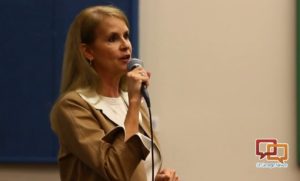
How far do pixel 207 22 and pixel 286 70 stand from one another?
417mm

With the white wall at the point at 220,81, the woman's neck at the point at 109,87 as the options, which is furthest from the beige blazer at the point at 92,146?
the white wall at the point at 220,81

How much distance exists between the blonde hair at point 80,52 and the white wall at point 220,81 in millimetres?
887

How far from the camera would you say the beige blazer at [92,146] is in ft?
3.61

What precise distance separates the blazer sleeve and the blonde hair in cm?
9

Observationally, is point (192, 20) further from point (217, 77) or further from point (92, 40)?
point (92, 40)

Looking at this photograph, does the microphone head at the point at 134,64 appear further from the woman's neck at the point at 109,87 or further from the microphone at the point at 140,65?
the woman's neck at the point at 109,87

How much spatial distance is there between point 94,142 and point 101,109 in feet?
0.40

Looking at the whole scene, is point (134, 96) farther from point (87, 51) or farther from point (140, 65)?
point (87, 51)

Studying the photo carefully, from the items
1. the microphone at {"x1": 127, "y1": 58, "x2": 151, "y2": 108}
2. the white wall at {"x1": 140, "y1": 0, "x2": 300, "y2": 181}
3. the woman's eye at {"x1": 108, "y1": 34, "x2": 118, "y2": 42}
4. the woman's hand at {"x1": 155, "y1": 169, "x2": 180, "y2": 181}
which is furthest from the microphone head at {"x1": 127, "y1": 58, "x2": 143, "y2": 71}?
the white wall at {"x1": 140, "y1": 0, "x2": 300, "y2": 181}

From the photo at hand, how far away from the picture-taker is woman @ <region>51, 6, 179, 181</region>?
1112 mm

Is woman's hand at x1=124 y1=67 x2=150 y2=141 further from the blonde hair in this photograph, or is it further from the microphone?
the blonde hair

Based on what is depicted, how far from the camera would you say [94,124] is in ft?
3.88

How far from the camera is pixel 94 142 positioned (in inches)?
44.6

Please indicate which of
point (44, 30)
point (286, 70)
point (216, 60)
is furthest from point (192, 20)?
point (44, 30)
